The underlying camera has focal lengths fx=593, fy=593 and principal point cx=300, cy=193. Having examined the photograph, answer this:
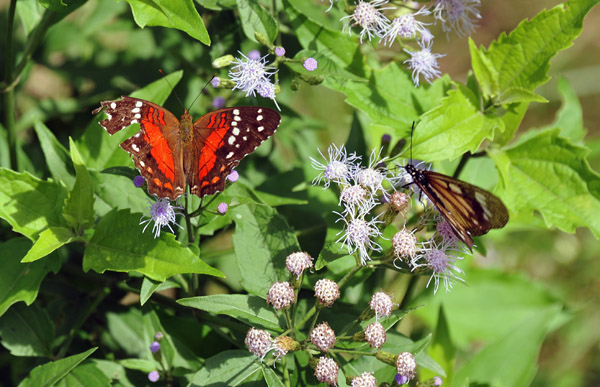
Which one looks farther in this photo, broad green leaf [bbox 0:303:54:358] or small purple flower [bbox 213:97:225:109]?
small purple flower [bbox 213:97:225:109]

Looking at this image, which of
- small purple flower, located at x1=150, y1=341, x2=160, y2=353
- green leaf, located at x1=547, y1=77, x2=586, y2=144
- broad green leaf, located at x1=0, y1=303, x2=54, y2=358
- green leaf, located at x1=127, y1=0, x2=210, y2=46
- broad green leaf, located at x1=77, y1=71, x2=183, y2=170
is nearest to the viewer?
green leaf, located at x1=127, y1=0, x2=210, y2=46

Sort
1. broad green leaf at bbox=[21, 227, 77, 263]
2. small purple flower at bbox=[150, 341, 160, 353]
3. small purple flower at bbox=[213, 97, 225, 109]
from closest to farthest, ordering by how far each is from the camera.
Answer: broad green leaf at bbox=[21, 227, 77, 263] → small purple flower at bbox=[150, 341, 160, 353] → small purple flower at bbox=[213, 97, 225, 109]

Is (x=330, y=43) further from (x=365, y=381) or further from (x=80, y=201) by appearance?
(x=365, y=381)

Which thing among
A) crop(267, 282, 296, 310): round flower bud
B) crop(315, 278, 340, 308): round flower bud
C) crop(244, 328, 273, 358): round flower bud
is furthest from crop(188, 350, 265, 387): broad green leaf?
crop(315, 278, 340, 308): round flower bud

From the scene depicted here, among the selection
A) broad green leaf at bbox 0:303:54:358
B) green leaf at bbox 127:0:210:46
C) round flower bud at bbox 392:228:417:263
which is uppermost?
green leaf at bbox 127:0:210:46

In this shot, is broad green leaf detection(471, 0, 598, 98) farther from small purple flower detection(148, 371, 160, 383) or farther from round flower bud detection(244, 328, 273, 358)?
small purple flower detection(148, 371, 160, 383)

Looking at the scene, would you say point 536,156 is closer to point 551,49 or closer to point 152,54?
point 551,49

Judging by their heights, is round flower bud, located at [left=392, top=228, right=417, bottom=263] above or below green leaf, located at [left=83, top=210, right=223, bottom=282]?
above
